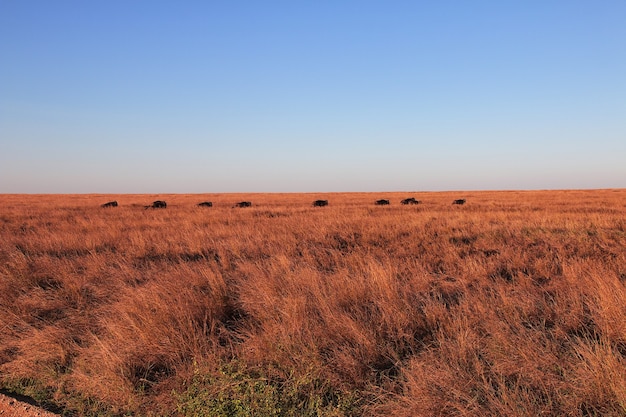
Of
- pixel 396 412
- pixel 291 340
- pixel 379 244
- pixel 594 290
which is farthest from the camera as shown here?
pixel 379 244

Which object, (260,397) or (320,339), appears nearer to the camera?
(260,397)

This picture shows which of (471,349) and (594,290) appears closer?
(471,349)

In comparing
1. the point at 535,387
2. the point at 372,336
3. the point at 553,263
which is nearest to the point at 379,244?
the point at 553,263

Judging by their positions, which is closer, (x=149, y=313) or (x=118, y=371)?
(x=118, y=371)

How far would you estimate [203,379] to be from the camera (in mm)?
3357

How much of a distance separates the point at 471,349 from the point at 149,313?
3459 millimetres

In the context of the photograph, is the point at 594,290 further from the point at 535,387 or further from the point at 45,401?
the point at 45,401

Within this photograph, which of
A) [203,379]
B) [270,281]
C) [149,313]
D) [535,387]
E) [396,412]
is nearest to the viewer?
[396,412]

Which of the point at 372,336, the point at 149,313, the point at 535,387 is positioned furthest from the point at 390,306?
the point at 149,313

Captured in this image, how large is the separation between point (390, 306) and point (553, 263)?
427 centimetres

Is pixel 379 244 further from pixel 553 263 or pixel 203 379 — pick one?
pixel 203 379

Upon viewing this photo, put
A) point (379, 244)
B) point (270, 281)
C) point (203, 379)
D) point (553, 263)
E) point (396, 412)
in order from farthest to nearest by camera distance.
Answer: point (379, 244) < point (553, 263) < point (270, 281) < point (203, 379) < point (396, 412)

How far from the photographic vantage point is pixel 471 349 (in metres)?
3.56

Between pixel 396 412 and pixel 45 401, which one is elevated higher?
pixel 396 412
